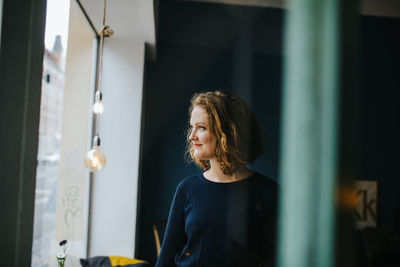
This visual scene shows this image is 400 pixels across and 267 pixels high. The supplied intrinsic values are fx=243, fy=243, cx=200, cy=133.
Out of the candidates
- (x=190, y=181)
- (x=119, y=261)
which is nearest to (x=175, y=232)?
(x=190, y=181)

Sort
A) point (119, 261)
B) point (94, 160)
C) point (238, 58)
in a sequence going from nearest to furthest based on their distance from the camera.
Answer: point (238, 58), point (94, 160), point (119, 261)


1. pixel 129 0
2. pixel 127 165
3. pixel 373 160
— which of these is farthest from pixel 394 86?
pixel 127 165

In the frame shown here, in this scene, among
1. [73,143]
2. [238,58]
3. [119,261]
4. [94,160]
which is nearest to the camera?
[238,58]

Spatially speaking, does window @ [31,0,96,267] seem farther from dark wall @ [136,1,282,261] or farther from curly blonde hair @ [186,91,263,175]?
curly blonde hair @ [186,91,263,175]

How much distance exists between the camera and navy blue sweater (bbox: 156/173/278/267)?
0.19 metres

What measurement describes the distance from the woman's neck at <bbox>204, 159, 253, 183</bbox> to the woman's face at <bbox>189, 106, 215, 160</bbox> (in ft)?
0.03

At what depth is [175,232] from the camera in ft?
1.02

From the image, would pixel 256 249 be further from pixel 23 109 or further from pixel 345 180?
pixel 23 109

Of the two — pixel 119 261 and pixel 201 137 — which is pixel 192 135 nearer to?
pixel 201 137

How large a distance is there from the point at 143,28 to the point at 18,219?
95 cm

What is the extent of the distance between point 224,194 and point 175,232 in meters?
0.11

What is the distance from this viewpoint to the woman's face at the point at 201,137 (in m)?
0.25

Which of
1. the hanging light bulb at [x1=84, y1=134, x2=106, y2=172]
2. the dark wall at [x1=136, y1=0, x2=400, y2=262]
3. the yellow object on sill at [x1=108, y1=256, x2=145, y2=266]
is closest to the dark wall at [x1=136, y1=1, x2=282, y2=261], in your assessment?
the dark wall at [x1=136, y1=0, x2=400, y2=262]

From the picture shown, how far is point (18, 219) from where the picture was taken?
0.28 metres
